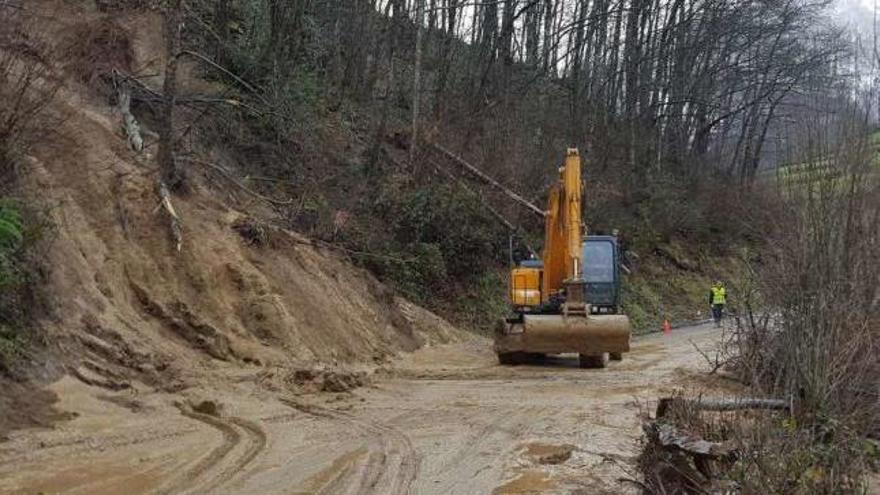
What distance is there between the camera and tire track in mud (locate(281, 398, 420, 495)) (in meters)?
7.71

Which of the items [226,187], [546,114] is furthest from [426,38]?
[226,187]

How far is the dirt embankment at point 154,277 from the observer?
1202 cm

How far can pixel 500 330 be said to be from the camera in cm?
1752

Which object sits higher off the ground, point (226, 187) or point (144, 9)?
point (144, 9)

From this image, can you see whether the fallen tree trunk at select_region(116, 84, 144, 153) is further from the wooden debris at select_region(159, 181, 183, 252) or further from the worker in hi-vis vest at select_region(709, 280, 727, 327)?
the worker in hi-vis vest at select_region(709, 280, 727, 327)

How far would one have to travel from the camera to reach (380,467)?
8.45 meters

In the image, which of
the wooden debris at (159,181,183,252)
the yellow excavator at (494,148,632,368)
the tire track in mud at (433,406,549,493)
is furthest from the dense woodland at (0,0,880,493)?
the yellow excavator at (494,148,632,368)

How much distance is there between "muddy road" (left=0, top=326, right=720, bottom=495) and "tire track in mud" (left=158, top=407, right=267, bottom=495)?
17 mm

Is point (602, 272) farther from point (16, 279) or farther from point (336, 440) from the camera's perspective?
point (16, 279)

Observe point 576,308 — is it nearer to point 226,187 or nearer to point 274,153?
point 226,187

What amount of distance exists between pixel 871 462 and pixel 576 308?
8781 mm

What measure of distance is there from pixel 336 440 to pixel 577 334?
7.89m

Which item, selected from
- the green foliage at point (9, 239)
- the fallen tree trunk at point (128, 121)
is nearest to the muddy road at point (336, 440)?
the green foliage at point (9, 239)

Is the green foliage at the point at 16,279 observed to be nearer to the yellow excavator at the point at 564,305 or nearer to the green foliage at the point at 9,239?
the green foliage at the point at 9,239
